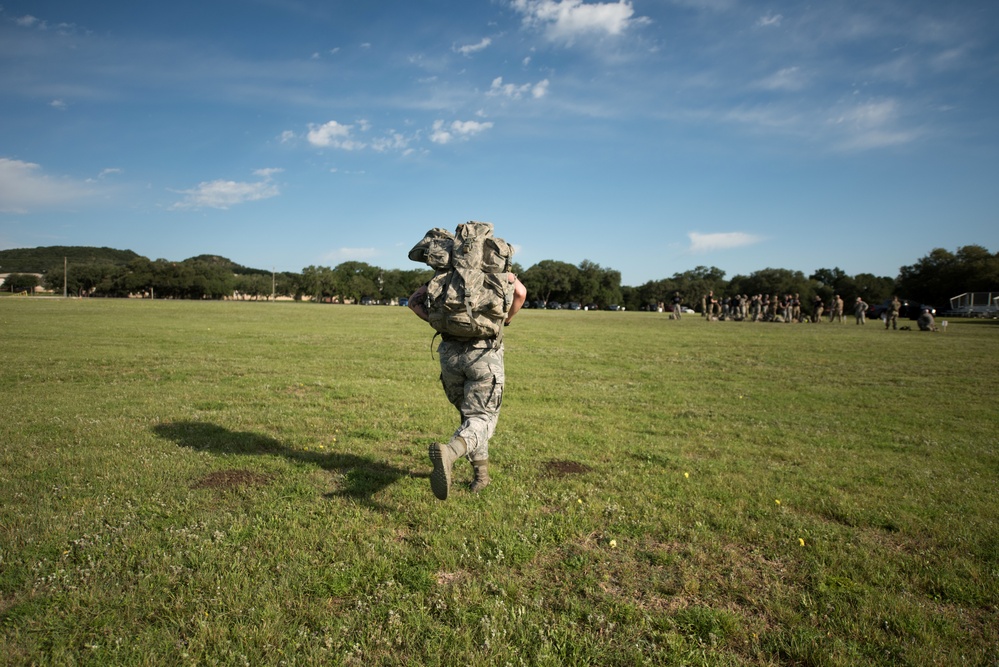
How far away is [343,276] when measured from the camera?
168000 mm

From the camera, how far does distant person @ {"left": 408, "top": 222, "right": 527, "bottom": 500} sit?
5648mm

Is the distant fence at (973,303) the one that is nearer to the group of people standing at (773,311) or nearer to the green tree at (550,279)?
the group of people standing at (773,311)

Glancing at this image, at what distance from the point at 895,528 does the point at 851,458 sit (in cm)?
278

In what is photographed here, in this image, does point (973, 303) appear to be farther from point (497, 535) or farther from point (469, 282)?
point (497, 535)

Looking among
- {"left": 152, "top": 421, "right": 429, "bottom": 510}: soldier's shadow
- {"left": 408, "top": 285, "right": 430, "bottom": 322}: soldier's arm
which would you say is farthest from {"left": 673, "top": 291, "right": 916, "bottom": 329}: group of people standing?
{"left": 408, "top": 285, "right": 430, "bottom": 322}: soldier's arm

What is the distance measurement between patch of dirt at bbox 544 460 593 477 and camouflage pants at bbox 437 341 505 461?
4.15 feet

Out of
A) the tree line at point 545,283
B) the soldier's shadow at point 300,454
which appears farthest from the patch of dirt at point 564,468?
the tree line at point 545,283

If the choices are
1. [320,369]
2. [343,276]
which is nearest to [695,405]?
[320,369]

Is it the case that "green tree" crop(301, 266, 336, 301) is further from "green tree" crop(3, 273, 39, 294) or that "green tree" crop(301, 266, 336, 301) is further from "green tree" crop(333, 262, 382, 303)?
"green tree" crop(3, 273, 39, 294)

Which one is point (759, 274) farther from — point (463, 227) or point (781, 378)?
point (463, 227)

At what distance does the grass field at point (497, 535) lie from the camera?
11.7 feet

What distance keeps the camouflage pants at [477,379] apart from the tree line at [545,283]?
Answer: 107 meters

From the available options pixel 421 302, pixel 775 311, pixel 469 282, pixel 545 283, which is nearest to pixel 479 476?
pixel 421 302

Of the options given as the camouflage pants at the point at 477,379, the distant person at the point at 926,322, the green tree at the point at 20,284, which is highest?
the green tree at the point at 20,284
